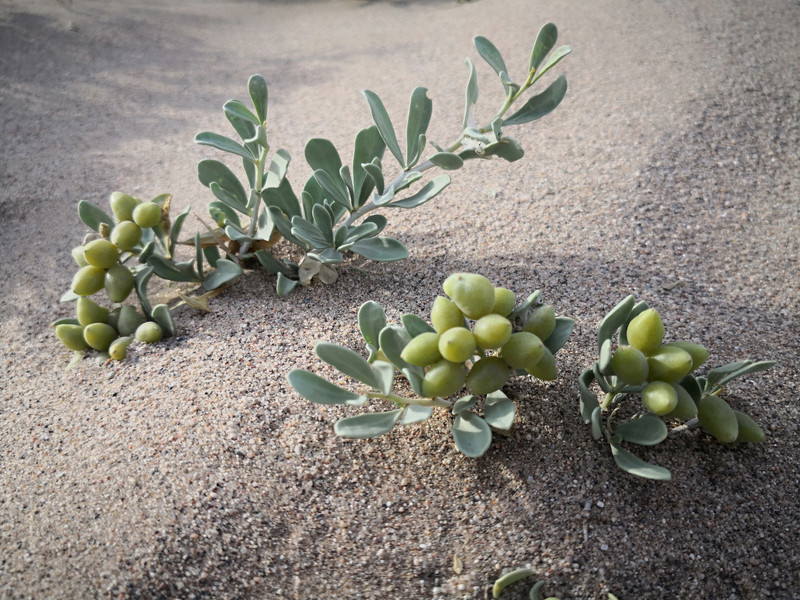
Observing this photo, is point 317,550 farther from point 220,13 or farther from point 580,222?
point 220,13

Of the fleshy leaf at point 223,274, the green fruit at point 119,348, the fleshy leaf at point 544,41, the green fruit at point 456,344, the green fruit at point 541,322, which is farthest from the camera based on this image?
the fleshy leaf at point 223,274

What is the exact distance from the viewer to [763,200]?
67.8 inches

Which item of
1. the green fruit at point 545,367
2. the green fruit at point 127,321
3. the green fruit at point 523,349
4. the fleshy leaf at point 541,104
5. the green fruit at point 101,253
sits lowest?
the green fruit at point 127,321

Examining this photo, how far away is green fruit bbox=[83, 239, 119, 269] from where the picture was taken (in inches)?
51.3

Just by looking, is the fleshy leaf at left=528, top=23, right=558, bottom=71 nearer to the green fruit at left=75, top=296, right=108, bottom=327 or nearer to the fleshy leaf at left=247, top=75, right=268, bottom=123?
the fleshy leaf at left=247, top=75, right=268, bottom=123

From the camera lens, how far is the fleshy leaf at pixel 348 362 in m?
0.96

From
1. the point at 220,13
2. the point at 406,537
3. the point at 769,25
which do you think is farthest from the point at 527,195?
the point at 220,13

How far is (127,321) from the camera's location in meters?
1.35

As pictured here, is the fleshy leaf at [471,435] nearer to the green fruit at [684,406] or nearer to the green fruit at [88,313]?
the green fruit at [684,406]

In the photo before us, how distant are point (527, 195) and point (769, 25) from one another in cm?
154

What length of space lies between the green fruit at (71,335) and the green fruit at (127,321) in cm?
8

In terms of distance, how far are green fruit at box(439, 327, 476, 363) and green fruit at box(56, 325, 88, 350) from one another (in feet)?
2.93

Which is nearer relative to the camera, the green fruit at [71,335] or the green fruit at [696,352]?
the green fruit at [696,352]

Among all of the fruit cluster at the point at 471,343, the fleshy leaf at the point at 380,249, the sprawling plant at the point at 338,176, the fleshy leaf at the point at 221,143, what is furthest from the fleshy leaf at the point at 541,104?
the fleshy leaf at the point at 221,143
